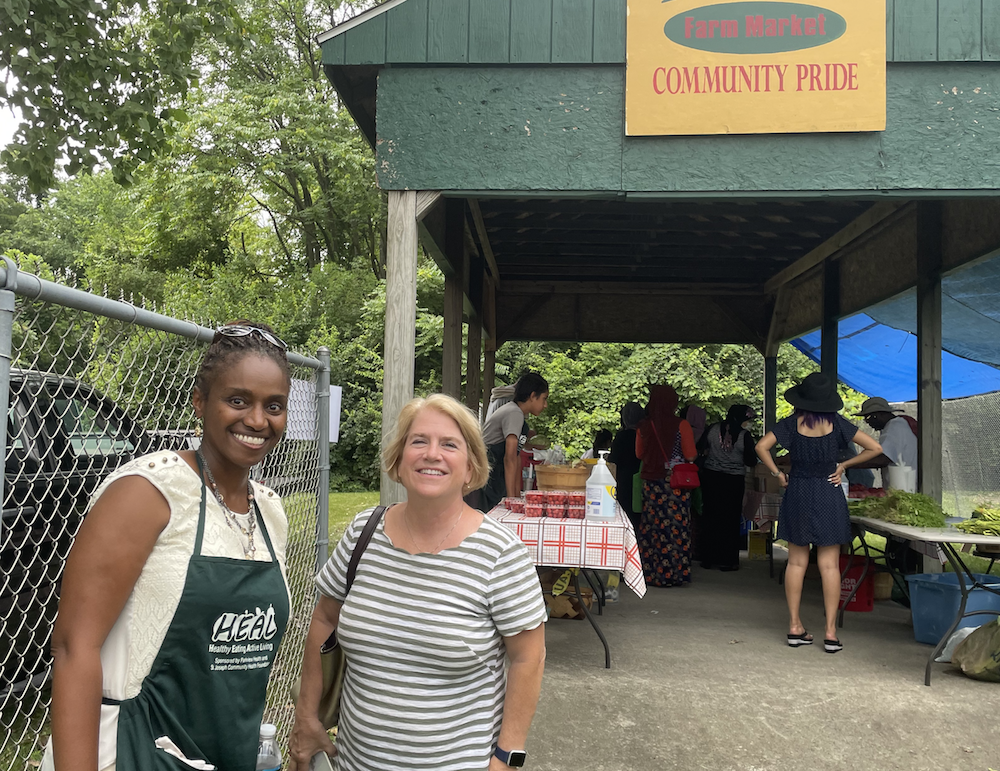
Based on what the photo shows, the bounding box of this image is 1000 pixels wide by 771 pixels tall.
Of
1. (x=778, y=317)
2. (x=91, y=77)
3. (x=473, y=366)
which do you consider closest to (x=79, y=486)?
(x=91, y=77)

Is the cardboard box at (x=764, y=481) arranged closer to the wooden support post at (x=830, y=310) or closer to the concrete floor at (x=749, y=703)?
the wooden support post at (x=830, y=310)

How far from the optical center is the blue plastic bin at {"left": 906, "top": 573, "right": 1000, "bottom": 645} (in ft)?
18.7

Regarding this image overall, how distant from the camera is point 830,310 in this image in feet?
32.8

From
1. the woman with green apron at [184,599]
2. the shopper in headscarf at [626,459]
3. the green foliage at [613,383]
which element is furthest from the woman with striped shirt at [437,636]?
the green foliage at [613,383]

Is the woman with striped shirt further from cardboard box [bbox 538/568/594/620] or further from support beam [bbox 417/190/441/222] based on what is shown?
cardboard box [bbox 538/568/594/620]

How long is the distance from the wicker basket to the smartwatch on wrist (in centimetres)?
390

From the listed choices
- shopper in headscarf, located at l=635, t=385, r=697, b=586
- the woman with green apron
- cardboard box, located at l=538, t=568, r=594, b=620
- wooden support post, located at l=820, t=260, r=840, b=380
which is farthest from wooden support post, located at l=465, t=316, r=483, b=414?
the woman with green apron

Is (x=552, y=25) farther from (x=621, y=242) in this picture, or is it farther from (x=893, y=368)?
(x=893, y=368)

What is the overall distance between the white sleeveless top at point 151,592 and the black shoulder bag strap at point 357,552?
625 millimetres

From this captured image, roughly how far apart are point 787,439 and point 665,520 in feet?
7.82

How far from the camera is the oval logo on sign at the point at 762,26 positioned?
5.05 m

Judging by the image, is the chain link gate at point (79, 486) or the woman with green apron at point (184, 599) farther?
the chain link gate at point (79, 486)

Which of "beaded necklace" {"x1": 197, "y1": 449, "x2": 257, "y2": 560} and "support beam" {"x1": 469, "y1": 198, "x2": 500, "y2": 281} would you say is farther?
"support beam" {"x1": 469, "y1": 198, "x2": 500, "y2": 281}

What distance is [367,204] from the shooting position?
23.4 m
